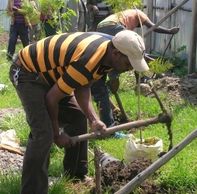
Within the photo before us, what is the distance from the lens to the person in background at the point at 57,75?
444 cm

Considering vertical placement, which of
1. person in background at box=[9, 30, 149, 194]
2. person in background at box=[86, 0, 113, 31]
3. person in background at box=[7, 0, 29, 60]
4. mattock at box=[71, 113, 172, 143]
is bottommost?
person in background at box=[7, 0, 29, 60]

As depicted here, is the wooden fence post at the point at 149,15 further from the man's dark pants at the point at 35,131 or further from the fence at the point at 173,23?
the man's dark pants at the point at 35,131

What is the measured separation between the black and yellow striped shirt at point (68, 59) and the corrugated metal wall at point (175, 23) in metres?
6.86

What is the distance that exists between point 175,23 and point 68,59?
26.7 feet

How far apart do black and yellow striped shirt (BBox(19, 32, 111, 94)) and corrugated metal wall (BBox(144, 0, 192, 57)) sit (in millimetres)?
6858

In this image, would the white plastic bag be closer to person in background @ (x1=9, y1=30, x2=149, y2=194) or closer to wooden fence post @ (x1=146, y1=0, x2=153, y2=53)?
person in background @ (x1=9, y1=30, x2=149, y2=194)

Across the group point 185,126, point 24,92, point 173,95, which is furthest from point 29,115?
point 173,95

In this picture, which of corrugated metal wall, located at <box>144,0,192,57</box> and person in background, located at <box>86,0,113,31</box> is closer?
corrugated metal wall, located at <box>144,0,192,57</box>

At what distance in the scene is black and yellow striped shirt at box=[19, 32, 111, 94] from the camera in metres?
4.41

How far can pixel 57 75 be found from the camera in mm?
4809

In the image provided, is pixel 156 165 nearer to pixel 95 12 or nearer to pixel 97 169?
pixel 97 169

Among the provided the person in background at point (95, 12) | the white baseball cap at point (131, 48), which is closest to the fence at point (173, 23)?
the person in background at point (95, 12)

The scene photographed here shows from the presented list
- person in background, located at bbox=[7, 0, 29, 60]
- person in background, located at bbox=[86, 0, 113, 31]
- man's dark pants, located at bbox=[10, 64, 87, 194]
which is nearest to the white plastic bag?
man's dark pants, located at bbox=[10, 64, 87, 194]

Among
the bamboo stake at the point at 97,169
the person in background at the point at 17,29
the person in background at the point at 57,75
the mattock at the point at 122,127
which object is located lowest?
the person in background at the point at 17,29
